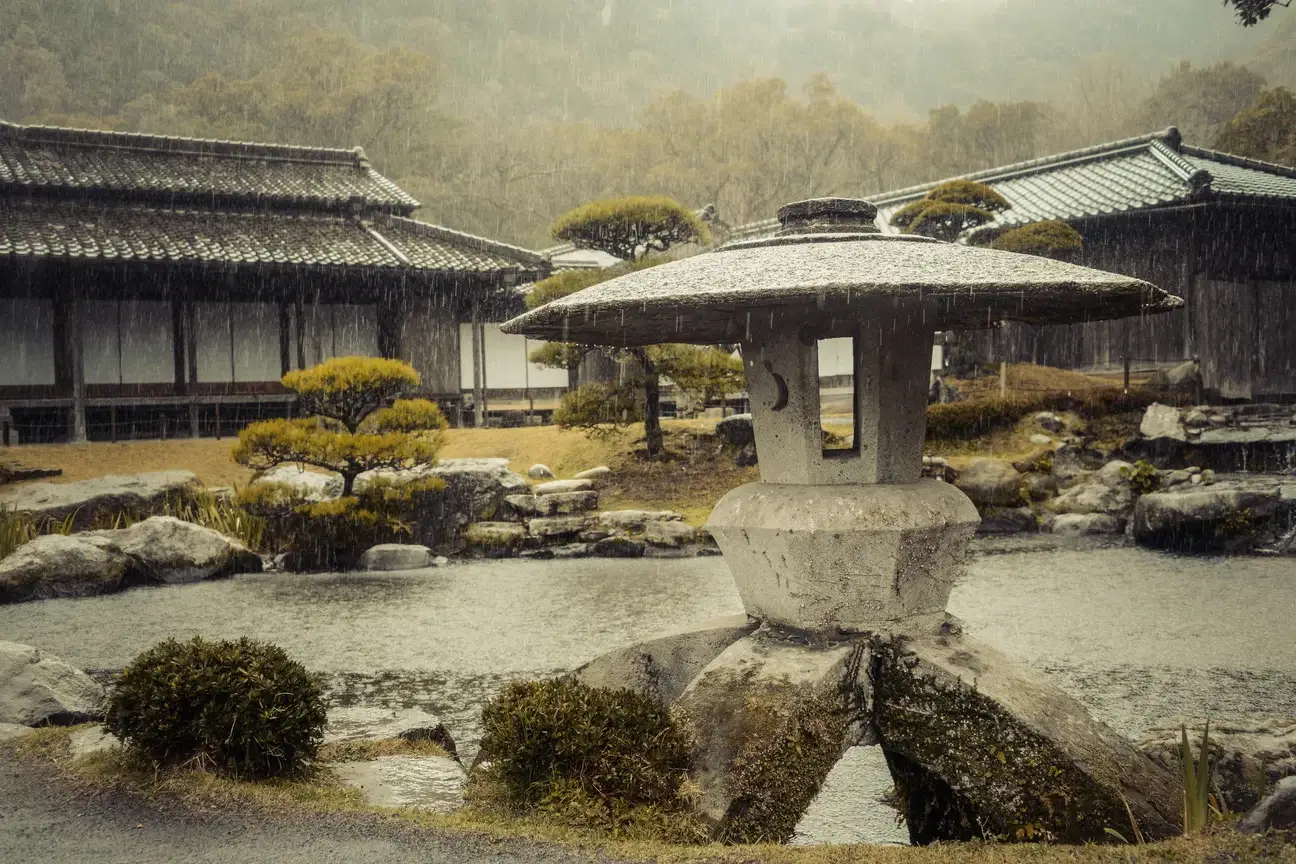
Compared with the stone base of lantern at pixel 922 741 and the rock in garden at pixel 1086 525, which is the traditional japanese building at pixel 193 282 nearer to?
the rock in garden at pixel 1086 525

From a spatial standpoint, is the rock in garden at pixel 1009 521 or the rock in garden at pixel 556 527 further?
the rock in garden at pixel 1009 521

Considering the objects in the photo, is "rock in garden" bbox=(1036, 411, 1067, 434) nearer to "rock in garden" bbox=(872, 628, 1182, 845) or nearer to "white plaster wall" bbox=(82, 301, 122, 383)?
"rock in garden" bbox=(872, 628, 1182, 845)

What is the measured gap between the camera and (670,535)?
1372 centimetres

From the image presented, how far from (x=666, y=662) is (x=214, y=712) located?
7.33 ft

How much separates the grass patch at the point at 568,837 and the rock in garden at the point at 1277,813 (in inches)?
2.9

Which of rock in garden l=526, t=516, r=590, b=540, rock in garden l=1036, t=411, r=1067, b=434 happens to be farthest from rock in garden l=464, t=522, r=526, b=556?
rock in garden l=1036, t=411, r=1067, b=434

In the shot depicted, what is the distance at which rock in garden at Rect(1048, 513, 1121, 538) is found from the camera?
1406 cm

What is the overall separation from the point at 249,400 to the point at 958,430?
12.5 metres

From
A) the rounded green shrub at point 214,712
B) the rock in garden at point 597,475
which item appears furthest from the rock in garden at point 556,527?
the rounded green shrub at point 214,712

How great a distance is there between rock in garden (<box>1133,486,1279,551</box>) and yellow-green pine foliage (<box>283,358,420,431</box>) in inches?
378

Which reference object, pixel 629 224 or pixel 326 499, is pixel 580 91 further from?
pixel 326 499

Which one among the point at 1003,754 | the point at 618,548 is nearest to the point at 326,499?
the point at 618,548

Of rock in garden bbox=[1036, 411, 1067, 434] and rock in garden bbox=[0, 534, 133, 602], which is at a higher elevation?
rock in garden bbox=[1036, 411, 1067, 434]

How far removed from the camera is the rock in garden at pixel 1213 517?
12273 mm
